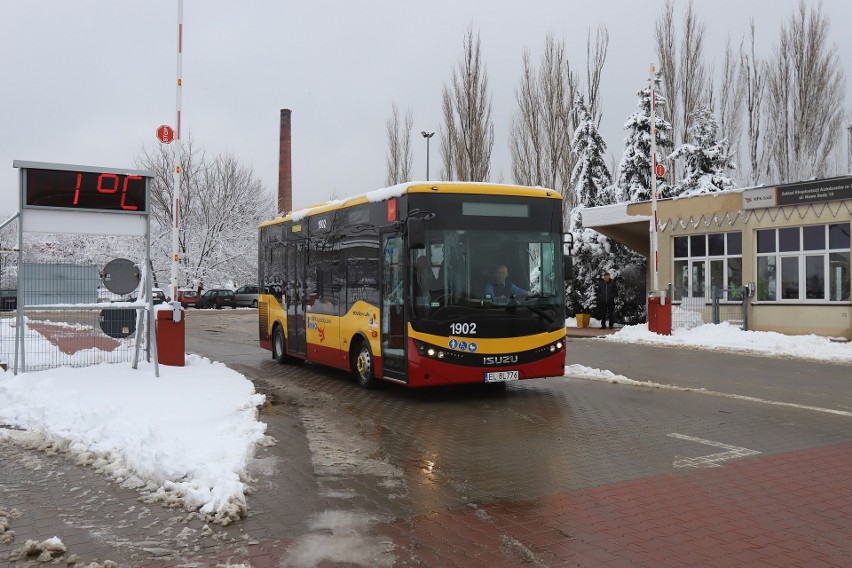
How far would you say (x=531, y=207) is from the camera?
36.5 ft

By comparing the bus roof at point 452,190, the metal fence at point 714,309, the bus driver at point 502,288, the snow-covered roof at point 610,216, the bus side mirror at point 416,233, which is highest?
the snow-covered roof at point 610,216

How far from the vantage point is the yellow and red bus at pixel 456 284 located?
10438 mm

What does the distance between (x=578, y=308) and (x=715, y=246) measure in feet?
23.8

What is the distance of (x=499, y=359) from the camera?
34.7 ft

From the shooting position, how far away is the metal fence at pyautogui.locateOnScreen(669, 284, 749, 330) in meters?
24.1

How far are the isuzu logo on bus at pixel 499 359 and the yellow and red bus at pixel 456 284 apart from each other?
16mm

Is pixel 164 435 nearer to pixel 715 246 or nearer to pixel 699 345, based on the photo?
pixel 699 345

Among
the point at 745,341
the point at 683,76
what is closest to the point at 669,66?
the point at 683,76

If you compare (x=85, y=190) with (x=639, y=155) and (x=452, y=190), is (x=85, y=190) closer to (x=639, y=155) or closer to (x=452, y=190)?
(x=452, y=190)

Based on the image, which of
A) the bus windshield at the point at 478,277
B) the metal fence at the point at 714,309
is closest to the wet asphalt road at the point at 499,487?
the bus windshield at the point at 478,277

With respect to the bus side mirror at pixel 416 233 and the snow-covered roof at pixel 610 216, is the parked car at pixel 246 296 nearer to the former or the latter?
the snow-covered roof at pixel 610 216

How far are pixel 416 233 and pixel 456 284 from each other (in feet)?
2.98

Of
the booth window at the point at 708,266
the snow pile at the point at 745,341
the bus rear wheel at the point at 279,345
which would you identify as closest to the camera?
the bus rear wheel at the point at 279,345

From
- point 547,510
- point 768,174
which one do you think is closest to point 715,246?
→ point 768,174
